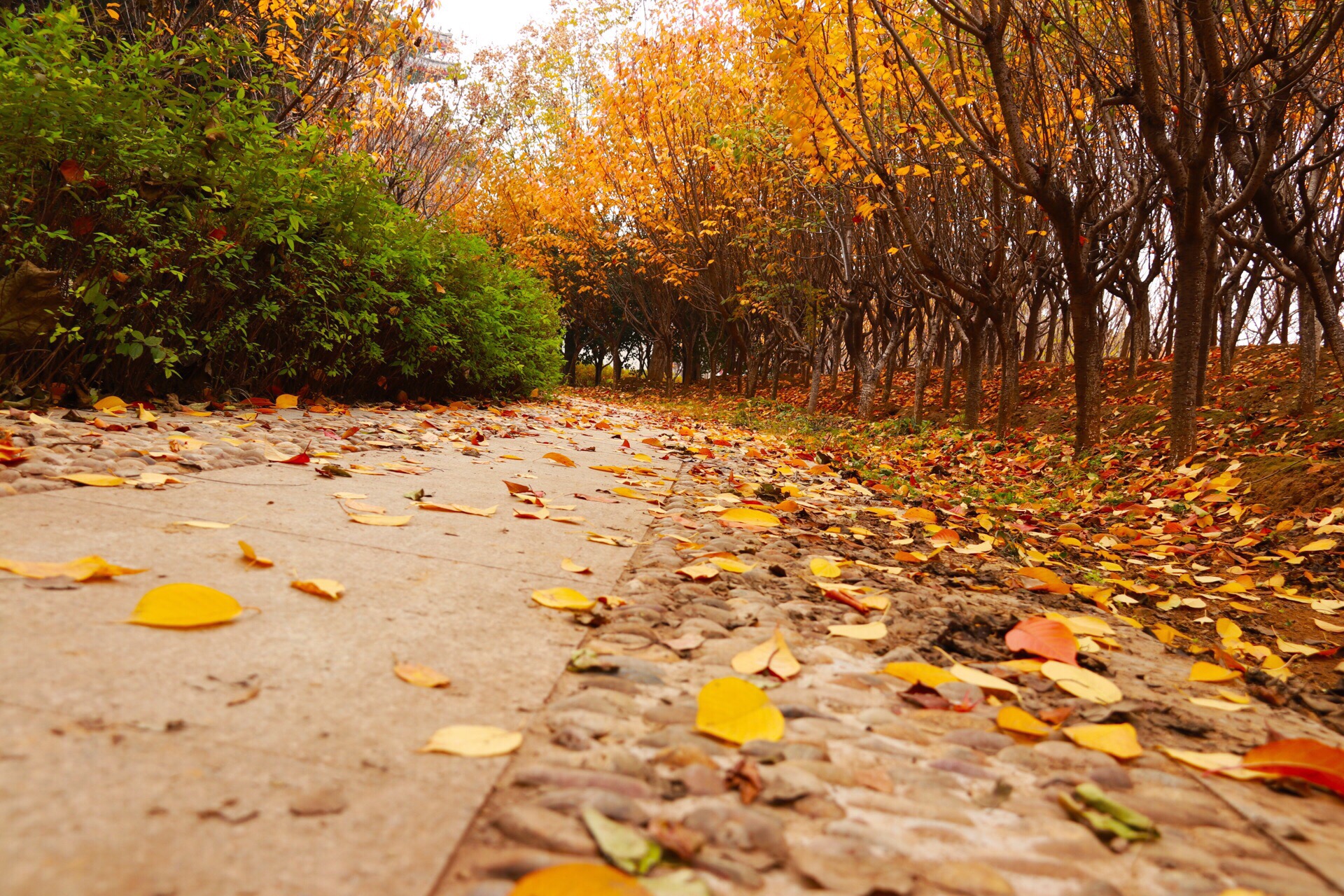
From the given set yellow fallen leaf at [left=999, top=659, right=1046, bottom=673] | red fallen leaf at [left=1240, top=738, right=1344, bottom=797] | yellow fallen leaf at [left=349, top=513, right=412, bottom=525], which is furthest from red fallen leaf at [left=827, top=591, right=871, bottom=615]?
yellow fallen leaf at [left=349, top=513, right=412, bottom=525]

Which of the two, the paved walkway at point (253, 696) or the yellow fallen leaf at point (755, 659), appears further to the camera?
the yellow fallen leaf at point (755, 659)

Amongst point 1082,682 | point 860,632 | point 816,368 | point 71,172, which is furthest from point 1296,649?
point 816,368

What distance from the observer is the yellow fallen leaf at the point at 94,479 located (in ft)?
6.77

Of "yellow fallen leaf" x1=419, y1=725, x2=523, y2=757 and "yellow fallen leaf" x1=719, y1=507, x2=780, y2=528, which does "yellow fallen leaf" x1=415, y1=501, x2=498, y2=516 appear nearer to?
"yellow fallen leaf" x1=719, y1=507, x2=780, y2=528

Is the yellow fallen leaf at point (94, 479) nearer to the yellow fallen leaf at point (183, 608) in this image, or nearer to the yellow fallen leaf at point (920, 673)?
the yellow fallen leaf at point (183, 608)

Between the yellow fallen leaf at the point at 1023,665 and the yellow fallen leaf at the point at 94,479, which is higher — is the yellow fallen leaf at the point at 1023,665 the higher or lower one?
the lower one

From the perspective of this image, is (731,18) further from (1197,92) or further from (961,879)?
(961,879)

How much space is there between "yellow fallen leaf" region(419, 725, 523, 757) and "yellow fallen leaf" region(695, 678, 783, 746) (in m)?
0.28

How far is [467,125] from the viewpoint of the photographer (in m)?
12.2

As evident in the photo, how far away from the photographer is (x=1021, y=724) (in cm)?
123

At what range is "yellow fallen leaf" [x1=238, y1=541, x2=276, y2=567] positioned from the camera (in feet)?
5.13

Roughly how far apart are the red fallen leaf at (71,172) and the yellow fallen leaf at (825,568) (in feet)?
11.2

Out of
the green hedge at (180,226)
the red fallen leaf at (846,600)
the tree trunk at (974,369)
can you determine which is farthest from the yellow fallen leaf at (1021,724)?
the tree trunk at (974,369)

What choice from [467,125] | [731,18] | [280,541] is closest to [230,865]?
[280,541]
